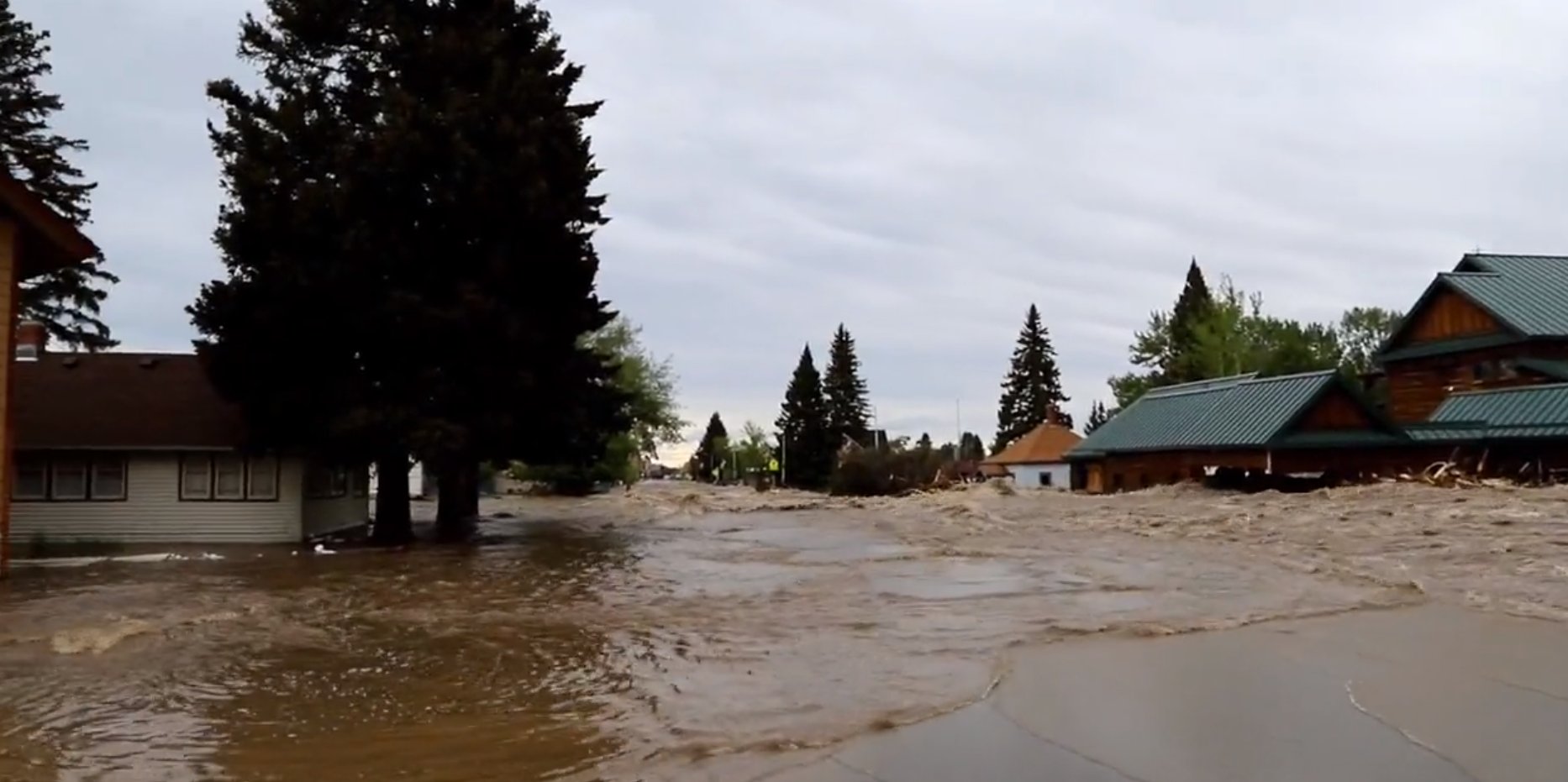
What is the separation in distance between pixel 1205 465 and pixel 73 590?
3500 centimetres

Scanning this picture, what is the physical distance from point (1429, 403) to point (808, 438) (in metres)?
57.1

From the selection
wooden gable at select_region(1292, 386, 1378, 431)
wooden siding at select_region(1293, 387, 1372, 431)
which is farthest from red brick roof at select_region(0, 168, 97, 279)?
wooden siding at select_region(1293, 387, 1372, 431)

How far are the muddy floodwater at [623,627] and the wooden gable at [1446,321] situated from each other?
1603 centimetres

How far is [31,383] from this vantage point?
101ft

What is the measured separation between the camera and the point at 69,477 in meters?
29.0

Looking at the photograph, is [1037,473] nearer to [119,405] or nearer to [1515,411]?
[1515,411]

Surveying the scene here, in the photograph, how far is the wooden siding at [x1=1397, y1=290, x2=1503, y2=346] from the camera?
42.1 meters

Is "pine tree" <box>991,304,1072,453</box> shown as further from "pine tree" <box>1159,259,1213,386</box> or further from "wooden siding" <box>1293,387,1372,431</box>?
"wooden siding" <box>1293,387,1372,431</box>

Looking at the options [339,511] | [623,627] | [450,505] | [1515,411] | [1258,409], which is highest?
[1258,409]

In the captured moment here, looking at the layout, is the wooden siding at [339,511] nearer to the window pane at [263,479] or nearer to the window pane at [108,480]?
the window pane at [263,479]

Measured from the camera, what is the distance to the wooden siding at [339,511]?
101 feet

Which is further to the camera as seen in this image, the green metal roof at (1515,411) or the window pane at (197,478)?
the green metal roof at (1515,411)

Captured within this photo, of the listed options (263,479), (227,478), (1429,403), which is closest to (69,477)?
(227,478)

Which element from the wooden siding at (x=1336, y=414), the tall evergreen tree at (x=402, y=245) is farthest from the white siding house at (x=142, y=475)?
the wooden siding at (x=1336, y=414)
